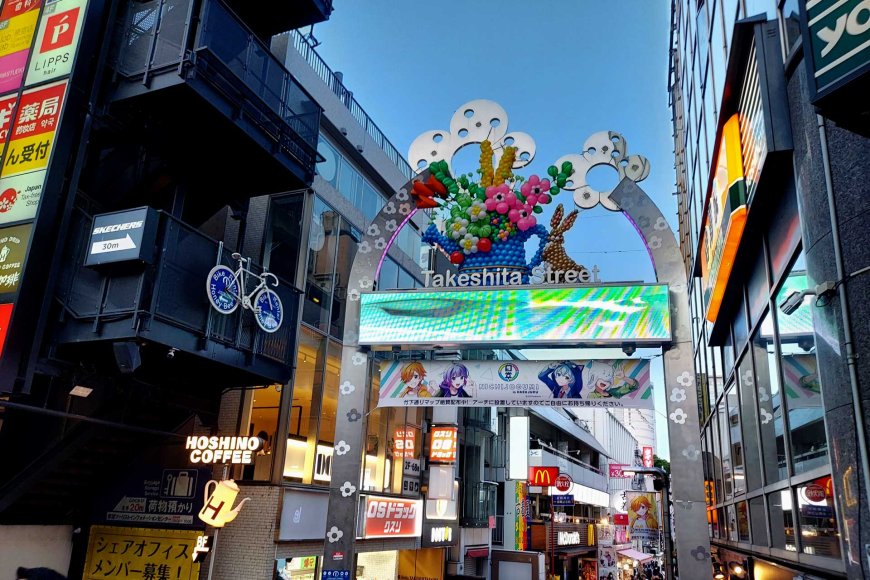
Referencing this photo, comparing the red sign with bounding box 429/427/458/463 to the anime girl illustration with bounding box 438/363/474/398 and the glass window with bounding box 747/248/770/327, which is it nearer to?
the anime girl illustration with bounding box 438/363/474/398

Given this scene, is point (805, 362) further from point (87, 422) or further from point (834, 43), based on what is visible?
point (87, 422)

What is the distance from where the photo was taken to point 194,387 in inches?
616

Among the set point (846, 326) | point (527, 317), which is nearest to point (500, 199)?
point (527, 317)

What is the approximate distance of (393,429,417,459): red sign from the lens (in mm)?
22972

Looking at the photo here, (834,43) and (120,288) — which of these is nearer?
(834,43)

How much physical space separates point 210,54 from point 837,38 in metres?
11.2

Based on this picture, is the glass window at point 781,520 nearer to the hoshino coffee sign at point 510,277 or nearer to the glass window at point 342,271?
the hoshino coffee sign at point 510,277

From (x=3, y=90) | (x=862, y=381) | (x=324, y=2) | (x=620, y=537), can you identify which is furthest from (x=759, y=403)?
(x=620, y=537)

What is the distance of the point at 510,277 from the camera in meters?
13.0

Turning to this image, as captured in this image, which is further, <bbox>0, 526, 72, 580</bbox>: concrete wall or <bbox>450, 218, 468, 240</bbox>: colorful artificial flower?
<bbox>0, 526, 72, 580</bbox>: concrete wall

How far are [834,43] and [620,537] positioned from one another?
2989 inches

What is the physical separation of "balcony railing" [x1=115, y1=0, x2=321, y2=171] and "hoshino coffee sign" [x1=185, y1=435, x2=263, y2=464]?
6.78 m

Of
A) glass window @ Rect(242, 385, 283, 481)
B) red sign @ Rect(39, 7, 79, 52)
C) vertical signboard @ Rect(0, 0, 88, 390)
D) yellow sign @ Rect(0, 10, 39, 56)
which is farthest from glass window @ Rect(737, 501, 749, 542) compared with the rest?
yellow sign @ Rect(0, 10, 39, 56)

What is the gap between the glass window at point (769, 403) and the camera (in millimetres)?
9992
